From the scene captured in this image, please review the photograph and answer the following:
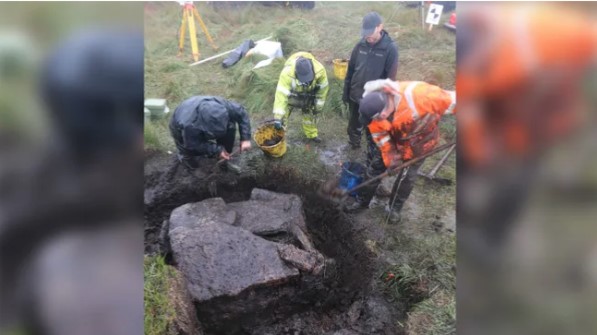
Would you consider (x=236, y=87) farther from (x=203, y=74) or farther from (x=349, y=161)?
(x=349, y=161)

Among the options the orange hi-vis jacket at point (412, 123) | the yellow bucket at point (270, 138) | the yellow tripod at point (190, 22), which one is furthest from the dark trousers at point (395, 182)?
the yellow tripod at point (190, 22)

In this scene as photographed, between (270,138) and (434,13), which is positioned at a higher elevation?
(434,13)

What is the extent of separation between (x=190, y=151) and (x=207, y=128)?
276 millimetres

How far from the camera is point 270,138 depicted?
150 inches

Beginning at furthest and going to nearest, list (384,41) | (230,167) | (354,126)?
(230,167) < (354,126) < (384,41)

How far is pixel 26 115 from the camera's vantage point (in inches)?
76.3

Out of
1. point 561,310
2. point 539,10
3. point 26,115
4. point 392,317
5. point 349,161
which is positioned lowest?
point 392,317

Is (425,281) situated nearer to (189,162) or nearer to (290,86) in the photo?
(290,86)

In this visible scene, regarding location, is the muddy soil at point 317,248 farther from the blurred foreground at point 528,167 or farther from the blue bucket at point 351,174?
the blurred foreground at point 528,167

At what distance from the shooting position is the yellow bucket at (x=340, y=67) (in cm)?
333

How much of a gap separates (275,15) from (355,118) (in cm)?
104

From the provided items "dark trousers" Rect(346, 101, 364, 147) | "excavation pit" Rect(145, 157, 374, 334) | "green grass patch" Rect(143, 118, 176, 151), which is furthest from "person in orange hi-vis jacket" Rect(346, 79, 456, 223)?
"green grass patch" Rect(143, 118, 176, 151)

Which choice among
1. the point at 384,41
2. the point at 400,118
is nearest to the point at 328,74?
→ the point at 384,41

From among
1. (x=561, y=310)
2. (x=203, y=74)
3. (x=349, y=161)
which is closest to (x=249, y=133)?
(x=203, y=74)
